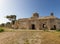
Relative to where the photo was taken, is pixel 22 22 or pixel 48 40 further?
pixel 22 22

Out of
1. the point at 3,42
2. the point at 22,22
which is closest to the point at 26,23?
the point at 22,22

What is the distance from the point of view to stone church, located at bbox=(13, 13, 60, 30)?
3712cm

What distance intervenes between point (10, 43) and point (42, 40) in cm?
457

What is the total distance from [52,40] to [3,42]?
281 inches

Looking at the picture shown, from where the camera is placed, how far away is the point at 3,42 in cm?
2020

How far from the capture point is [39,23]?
39.2 meters

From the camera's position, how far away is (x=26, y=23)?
1609 inches

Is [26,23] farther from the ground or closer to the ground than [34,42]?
farther from the ground

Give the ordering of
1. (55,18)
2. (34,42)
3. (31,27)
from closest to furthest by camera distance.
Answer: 1. (34,42)
2. (55,18)
3. (31,27)

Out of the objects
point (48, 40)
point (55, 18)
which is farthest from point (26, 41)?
point (55, 18)

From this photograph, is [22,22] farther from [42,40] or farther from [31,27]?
[42,40]

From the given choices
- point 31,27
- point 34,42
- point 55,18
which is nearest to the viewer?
point 34,42

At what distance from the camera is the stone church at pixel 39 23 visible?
37.1 m

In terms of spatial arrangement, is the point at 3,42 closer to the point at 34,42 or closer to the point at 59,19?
the point at 34,42
